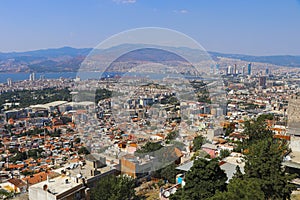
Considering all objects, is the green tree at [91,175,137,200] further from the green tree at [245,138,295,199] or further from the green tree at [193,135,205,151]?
the green tree at [193,135,205,151]

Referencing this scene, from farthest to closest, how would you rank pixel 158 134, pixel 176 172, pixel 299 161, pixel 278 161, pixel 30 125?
pixel 30 125, pixel 158 134, pixel 176 172, pixel 299 161, pixel 278 161

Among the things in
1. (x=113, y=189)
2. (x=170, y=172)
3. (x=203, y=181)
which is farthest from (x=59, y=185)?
(x=203, y=181)

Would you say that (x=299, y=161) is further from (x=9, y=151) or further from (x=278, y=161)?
(x=9, y=151)

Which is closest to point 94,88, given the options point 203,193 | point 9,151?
point 203,193

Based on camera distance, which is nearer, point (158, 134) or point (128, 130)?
point (128, 130)

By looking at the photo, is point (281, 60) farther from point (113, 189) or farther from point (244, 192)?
point (244, 192)

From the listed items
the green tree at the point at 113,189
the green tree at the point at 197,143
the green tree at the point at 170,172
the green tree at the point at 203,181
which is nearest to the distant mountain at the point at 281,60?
the green tree at the point at 197,143

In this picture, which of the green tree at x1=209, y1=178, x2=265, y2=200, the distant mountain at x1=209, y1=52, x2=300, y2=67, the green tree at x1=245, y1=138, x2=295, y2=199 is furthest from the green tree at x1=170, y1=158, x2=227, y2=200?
the distant mountain at x1=209, y1=52, x2=300, y2=67
